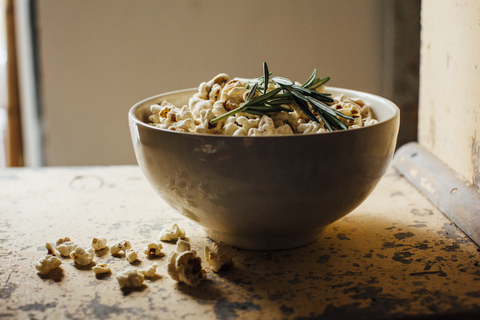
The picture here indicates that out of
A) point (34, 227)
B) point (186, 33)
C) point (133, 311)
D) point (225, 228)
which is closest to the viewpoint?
point (133, 311)


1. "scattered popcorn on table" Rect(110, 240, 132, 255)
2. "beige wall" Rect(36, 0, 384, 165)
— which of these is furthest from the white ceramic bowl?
"beige wall" Rect(36, 0, 384, 165)

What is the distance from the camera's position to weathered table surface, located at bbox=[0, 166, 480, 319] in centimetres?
56

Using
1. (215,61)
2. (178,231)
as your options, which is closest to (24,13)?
(215,61)

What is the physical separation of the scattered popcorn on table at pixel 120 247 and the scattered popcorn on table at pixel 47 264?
0.08 metres

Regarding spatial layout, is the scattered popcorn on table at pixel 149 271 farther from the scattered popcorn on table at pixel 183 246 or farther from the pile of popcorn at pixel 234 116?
the pile of popcorn at pixel 234 116

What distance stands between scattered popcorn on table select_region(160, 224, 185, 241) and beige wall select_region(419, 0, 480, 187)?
51cm

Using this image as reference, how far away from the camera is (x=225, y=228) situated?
2.21ft

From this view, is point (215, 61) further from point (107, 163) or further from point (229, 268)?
point (229, 268)

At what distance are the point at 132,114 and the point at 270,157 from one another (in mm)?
260

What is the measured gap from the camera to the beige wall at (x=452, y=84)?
80 cm

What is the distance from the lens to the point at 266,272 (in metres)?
0.64

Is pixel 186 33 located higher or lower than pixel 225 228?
higher

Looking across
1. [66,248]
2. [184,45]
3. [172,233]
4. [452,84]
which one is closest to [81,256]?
[66,248]

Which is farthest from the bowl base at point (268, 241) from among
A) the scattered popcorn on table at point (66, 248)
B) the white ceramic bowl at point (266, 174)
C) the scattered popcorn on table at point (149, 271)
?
the scattered popcorn on table at point (66, 248)
